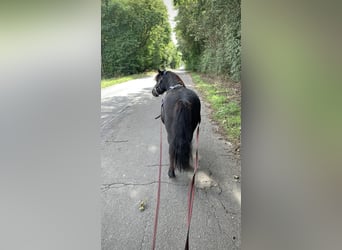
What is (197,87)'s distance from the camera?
132cm

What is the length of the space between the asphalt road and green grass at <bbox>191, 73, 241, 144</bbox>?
43mm

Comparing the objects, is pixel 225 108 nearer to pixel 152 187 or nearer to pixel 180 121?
pixel 180 121

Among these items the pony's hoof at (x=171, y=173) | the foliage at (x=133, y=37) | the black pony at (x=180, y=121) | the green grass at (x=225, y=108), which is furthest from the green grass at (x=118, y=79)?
the pony's hoof at (x=171, y=173)

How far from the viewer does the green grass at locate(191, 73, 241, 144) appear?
1.19 metres

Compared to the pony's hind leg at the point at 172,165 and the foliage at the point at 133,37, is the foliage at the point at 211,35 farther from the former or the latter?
the pony's hind leg at the point at 172,165

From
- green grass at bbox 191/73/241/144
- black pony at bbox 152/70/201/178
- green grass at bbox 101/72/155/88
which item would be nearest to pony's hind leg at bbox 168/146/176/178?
black pony at bbox 152/70/201/178

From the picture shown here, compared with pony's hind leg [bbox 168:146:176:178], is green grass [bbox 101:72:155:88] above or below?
above

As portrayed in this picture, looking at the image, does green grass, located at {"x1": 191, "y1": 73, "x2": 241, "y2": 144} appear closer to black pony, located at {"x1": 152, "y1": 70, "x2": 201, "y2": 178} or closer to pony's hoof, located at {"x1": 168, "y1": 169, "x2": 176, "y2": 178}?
black pony, located at {"x1": 152, "y1": 70, "x2": 201, "y2": 178}

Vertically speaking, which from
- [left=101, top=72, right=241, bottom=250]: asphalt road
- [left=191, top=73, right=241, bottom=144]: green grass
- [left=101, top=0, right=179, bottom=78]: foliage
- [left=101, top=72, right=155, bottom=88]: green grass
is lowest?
[left=101, top=72, right=241, bottom=250]: asphalt road

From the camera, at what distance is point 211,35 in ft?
4.22

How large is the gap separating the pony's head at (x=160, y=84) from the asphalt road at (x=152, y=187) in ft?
0.13

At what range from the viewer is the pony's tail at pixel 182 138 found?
127 centimetres
